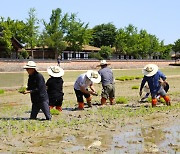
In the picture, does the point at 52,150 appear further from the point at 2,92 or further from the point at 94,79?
the point at 2,92

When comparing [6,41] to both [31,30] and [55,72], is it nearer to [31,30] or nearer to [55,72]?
[31,30]

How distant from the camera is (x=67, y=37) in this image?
71.1 metres

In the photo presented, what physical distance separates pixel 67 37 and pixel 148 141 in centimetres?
6387

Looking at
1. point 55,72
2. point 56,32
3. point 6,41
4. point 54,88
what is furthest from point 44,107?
point 56,32

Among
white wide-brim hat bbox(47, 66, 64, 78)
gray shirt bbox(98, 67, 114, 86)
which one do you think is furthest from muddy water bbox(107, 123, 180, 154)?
gray shirt bbox(98, 67, 114, 86)

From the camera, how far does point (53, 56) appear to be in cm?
7112

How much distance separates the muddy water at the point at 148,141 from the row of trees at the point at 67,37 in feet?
154

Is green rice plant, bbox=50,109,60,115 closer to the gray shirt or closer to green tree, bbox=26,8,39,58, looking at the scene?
the gray shirt

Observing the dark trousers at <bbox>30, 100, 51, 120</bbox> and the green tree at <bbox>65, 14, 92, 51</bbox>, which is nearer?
the dark trousers at <bbox>30, 100, 51, 120</bbox>

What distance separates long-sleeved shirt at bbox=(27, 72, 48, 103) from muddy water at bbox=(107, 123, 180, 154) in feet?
8.61

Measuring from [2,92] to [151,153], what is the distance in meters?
14.0

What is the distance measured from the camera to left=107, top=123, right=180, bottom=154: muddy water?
23.5 feet

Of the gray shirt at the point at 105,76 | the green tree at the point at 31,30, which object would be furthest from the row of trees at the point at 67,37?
the gray shirt at the point at 105,76

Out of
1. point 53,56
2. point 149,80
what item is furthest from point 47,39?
point 149,80
